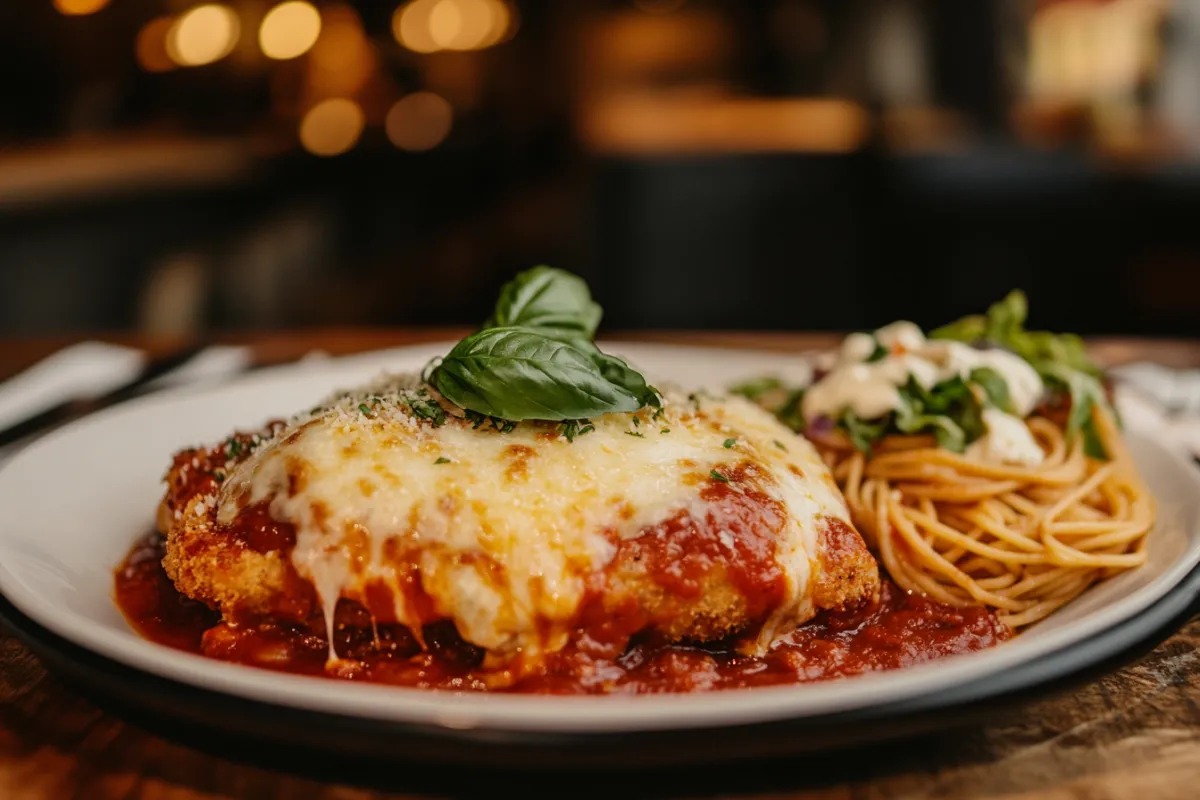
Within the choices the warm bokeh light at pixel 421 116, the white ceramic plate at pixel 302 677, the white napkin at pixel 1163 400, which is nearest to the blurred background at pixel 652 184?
the warm bokeh light at pixel 421 116

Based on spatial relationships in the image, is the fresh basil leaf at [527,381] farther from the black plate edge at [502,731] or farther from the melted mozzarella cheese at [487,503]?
the black plate edge at [502,731]

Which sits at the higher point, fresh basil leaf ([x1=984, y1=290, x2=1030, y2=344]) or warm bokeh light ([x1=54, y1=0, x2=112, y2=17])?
warm bokeh light ([x1=54, y1=0, x2=112, y2=17])

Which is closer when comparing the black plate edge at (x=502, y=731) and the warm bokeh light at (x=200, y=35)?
the black plate edge at (x=502, y=731)

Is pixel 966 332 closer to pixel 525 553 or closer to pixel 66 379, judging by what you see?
pixel 525 553

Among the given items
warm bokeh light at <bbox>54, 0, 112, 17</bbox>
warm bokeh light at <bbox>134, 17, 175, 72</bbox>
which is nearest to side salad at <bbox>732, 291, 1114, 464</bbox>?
warm bokeh light at <bbox>54, 0, 112, 17</bbox>

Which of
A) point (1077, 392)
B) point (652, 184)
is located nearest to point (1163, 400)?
point (1077, 392)

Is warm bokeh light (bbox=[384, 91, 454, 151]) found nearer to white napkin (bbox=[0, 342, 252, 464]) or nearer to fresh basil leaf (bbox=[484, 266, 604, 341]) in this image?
white napkin (bbox=[0, 342, 252, 464])
